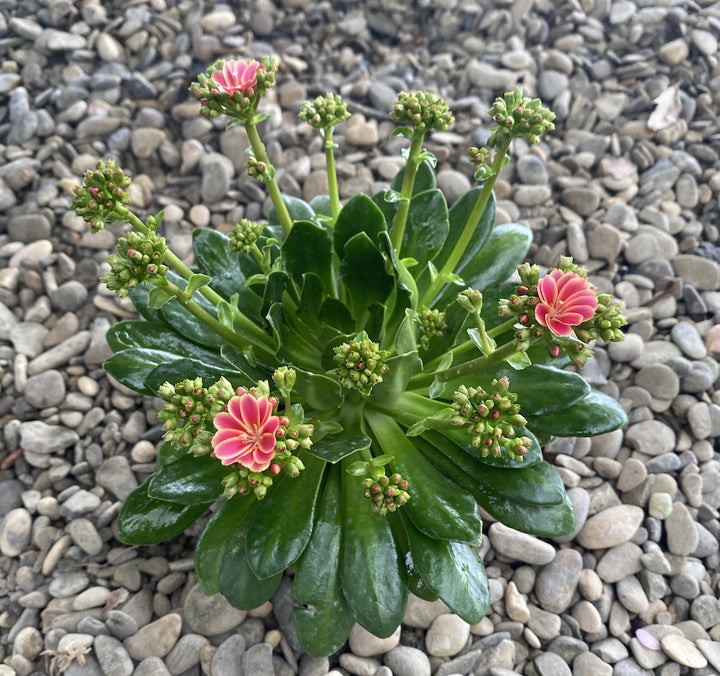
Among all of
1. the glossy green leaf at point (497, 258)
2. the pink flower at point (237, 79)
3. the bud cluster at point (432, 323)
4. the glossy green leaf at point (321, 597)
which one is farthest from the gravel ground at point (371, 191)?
the pink flower at point (237, 79)

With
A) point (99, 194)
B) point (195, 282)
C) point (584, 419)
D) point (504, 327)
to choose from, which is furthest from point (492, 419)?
point (99, 194)

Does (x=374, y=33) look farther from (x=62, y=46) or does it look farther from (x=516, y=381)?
(x=516, y=381)

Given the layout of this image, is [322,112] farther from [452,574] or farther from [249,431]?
[452,574]

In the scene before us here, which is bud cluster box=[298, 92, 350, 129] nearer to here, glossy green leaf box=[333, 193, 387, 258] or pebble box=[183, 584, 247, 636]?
glossy green leaf box=[333, 193, 387, 258]

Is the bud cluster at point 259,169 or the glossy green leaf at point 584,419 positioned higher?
the bud cluster at point 259,169

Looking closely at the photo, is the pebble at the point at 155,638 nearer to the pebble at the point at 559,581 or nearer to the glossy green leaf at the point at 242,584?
the glossy green leaf at the point at 242,584

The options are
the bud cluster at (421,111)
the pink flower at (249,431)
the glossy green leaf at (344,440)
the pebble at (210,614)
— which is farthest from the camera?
the pebble at (210,614)

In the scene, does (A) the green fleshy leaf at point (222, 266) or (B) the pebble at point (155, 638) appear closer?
(B) the pebble at point (155, 638)

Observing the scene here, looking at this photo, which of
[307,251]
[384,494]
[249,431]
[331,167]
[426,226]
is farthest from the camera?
[426,226]
